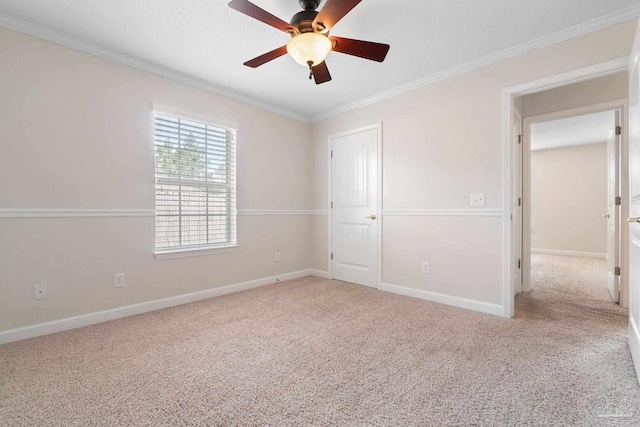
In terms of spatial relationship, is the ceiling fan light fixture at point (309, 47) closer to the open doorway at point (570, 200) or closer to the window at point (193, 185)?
the window at point (193, 185)

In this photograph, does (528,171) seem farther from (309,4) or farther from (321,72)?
(309,4)

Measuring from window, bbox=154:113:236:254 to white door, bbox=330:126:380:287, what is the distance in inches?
55.0

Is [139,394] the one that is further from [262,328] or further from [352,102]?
[352,102]

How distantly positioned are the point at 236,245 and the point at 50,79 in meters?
2.21

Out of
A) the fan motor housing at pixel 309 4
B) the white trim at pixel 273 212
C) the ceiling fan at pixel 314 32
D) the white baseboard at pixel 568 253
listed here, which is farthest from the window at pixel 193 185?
the white baseboard at pixel 568 253

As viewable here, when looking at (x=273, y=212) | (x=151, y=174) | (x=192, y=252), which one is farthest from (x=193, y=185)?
(x=273, y=212)

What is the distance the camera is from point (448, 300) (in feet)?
10.0

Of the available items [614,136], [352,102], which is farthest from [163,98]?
[614,136]

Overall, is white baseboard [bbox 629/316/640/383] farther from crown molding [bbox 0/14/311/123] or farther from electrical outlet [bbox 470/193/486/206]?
crown molding [bbox 0/14/311/123]

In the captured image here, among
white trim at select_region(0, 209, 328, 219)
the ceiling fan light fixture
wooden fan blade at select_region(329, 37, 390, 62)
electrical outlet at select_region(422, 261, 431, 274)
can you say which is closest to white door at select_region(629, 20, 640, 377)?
wooden fan blade at select_region(329, 37, 390, 62)

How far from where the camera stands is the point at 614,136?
3.07 metres

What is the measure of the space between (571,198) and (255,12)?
7466mm

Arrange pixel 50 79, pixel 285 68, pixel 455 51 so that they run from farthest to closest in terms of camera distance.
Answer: pixel 285 68 < pixel 455 51 < pixel 50 79

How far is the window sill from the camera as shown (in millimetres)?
2967
